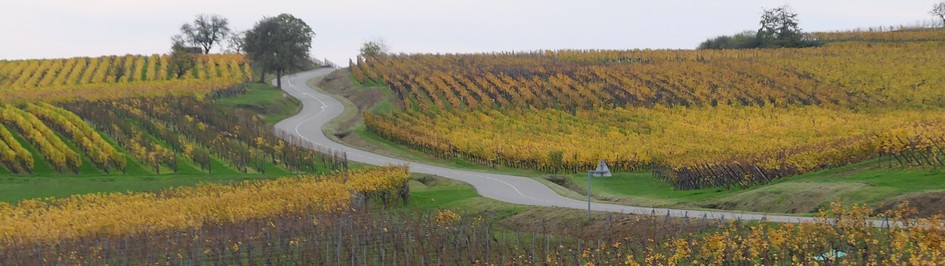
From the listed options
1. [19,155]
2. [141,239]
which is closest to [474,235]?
[141,239]

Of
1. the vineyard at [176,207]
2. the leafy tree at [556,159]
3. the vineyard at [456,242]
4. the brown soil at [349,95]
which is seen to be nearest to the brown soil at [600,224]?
the vineyard at [456,242]

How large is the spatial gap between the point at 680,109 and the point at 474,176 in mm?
35588

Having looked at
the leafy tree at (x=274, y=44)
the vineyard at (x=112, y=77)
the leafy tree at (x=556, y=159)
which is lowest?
the leafy tree at (x=556, y=159)

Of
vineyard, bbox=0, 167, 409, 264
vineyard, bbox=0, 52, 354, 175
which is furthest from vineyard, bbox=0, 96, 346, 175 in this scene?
vineyard, bbox=0, 167, 409, 264

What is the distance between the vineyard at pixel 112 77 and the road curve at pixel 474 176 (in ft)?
25.1

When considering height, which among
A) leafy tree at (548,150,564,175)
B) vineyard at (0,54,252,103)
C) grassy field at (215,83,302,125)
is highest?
vineyard at (0,54,252,103)

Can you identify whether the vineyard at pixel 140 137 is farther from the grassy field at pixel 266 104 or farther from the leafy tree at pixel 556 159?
the leafy tree at pixel 556 159

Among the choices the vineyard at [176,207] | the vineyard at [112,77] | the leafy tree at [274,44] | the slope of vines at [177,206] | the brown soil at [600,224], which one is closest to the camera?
the brown soil at [600,224]

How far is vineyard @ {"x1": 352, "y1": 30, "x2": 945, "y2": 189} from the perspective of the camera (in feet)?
175

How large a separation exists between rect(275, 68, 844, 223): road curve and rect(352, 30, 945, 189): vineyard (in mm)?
4545

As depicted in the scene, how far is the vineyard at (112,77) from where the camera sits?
3497 inches

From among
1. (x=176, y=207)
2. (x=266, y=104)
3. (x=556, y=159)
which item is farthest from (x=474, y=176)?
(x=266, y=104)

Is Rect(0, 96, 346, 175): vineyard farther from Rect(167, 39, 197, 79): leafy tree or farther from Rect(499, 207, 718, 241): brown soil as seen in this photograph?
Rect(167, 39, 197, 79): leafy tree

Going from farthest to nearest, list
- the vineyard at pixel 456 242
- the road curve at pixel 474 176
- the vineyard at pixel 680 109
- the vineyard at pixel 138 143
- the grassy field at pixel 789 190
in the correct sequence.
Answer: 1. the vineyard at pixel 138 143
2. the vineyard at pixel 680 109
3. the road curve at pixel 474 176
4. the grassy field at pixel 789 190
5. the vineyard at pixel 456 242
